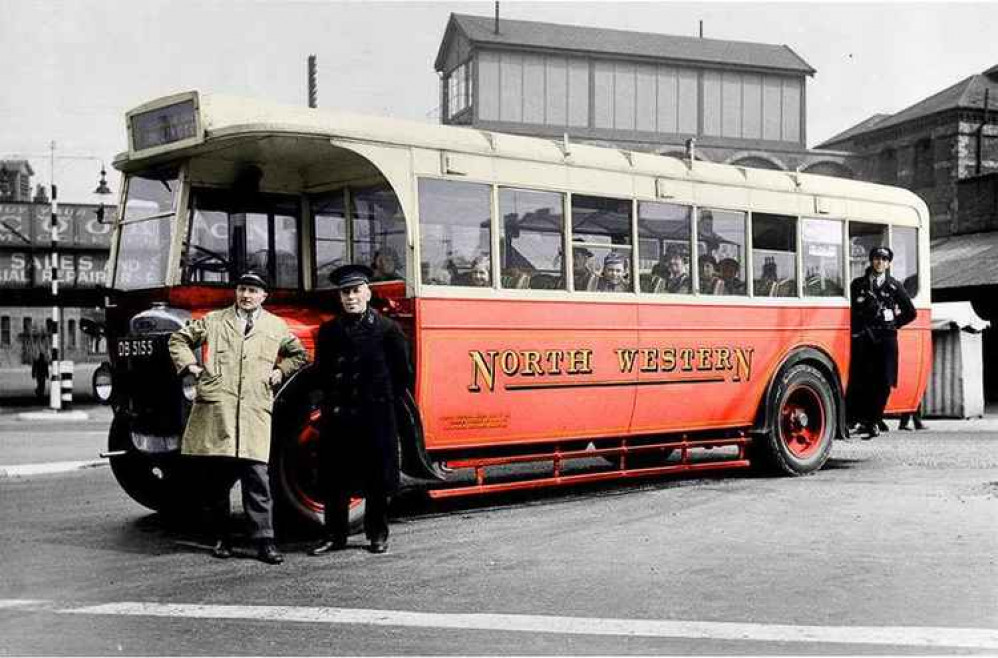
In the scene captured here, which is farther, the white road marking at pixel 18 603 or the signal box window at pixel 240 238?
the signal box window at pixel 240 238

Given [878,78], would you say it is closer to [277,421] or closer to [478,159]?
[478,159]

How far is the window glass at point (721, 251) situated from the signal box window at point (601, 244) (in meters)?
0.93

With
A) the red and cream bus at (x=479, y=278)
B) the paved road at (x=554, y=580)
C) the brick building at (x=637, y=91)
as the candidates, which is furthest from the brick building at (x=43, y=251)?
the red and cream bus at (x=479, y=278)

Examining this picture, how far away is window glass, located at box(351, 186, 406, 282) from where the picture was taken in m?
8.73

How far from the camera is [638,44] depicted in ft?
150

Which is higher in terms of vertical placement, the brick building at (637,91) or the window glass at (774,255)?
the brick building at (637,91)

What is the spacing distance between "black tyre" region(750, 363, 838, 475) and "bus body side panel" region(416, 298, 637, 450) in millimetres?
1875

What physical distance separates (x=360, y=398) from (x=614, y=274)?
309 centimetres

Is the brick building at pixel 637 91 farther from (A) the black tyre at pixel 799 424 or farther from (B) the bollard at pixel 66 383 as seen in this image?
(A) the black tyre at pixel 799 424

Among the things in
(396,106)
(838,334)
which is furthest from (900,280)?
(396,106)

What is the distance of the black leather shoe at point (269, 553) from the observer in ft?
24.1

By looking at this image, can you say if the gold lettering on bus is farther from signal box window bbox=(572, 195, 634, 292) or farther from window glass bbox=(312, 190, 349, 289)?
window glass bbox=(312, 190, 349, 289)

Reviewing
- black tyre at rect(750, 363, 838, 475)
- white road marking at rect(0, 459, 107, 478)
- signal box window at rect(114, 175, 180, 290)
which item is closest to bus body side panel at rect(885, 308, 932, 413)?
black tyre at rect(750, 363, 838, 475)

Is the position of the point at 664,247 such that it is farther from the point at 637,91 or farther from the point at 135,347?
the point at 637,91
